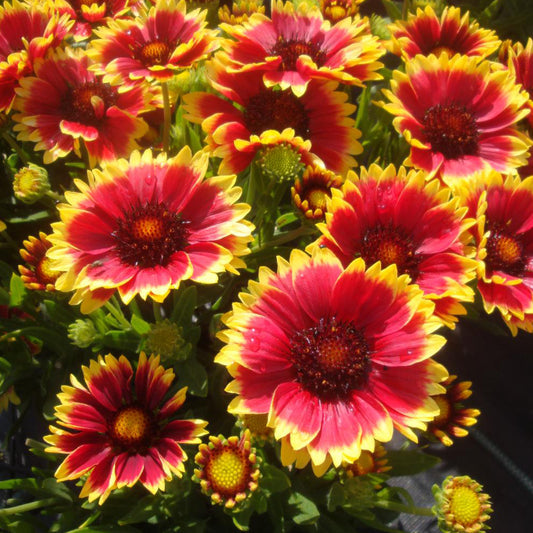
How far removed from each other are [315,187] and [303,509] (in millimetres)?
591

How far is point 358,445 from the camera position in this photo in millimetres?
701

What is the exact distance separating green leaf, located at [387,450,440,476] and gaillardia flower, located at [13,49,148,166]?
0.84m

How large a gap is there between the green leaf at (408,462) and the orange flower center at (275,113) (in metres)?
0.68

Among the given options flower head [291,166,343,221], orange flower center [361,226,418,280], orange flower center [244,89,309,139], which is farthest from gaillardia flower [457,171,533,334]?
orange flower center [244,89,309,139]

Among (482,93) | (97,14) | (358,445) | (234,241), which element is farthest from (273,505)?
(97,14)

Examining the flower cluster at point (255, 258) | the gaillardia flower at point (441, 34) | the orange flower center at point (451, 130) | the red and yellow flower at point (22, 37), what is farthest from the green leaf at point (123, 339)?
the gaillardia flower at point (441, 34)

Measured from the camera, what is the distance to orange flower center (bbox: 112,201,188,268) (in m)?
0.83

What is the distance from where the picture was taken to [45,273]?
3.21ft

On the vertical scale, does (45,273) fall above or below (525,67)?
below

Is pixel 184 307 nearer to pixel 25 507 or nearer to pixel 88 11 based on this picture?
pixel 25 507

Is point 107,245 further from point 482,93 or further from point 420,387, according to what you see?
point 482,93

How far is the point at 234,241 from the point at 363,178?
24cm

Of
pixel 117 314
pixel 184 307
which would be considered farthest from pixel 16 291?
pixel 184 307

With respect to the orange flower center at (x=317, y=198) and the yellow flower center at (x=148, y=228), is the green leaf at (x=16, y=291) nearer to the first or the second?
the yellow flower center at (x=148, y=228)
